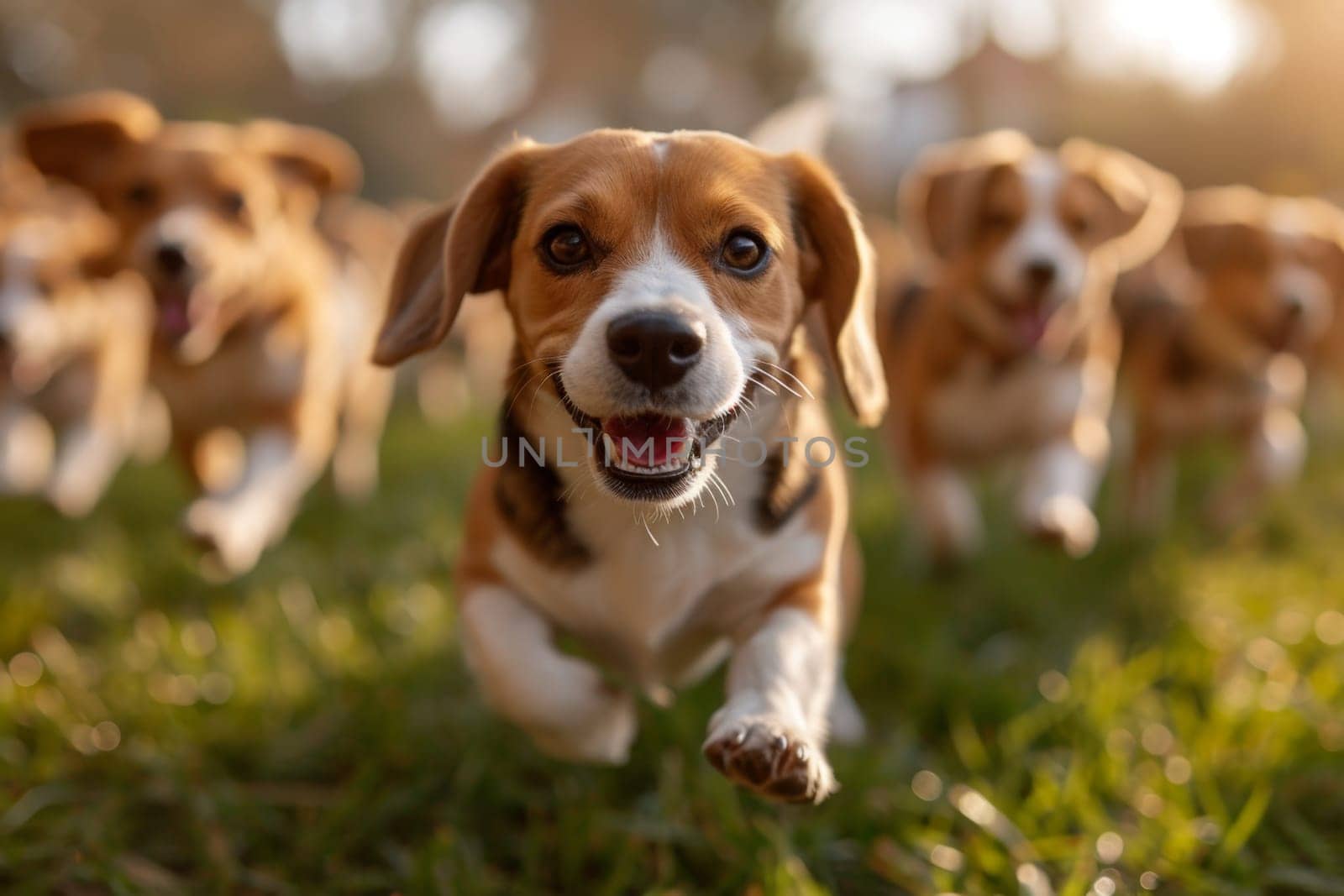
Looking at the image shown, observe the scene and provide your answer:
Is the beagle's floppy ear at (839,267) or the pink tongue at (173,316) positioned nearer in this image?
the beagle's floppy ear at (839,267)

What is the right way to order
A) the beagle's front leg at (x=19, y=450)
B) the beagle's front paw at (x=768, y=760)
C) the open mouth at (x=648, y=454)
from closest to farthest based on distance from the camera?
the beagle's front paw at (x=768, y=760) → the open mouth at (x=648, y=454) → the beagle's front leg at (x=19, y=450)

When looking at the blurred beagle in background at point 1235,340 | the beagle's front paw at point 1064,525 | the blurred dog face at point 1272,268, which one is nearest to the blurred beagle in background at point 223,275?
the beagle's front paw at point 1064,525

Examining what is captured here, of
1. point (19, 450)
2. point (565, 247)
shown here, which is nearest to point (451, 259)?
point (565, 247)

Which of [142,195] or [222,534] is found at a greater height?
[142,195]

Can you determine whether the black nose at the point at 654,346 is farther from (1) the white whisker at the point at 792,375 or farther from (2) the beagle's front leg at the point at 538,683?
(2) the beagle's front leg at the point at 538,683

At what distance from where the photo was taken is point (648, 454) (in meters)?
2.35

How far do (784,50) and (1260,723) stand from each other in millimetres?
19225

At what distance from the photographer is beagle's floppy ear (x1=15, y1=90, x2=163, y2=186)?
454 centimetres

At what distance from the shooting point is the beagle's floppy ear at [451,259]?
262 cm

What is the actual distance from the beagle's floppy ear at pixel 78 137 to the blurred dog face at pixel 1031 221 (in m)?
3.14

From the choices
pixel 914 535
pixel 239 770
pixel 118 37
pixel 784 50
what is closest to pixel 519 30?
pixel 784 50

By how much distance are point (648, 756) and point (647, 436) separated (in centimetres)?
116

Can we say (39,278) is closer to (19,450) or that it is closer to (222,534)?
(19,450)

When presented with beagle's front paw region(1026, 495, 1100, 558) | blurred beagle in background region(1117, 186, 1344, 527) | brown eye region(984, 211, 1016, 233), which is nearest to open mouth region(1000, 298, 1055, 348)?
brown eye region(984, 211, 1016, 233)
